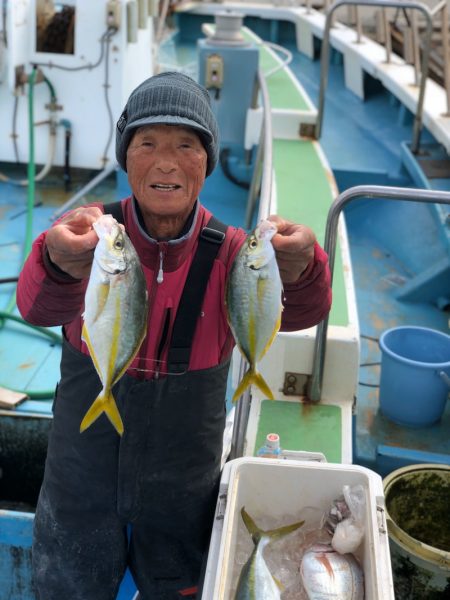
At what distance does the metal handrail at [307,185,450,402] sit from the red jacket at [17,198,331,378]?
0.57 metres

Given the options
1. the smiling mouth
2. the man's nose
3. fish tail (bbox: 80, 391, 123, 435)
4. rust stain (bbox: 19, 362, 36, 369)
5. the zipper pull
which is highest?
the man's nose

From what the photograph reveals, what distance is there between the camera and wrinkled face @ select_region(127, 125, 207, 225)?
1.97 metres

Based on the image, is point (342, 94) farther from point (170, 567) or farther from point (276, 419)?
point (170, 567)

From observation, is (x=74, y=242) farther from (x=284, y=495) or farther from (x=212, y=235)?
(x=284, y=495)

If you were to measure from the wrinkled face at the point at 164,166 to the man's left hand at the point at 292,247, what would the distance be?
11.9 inches

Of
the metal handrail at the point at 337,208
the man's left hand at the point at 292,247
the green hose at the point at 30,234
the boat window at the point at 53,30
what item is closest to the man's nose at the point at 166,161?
the man's left hand at the point at 292,247

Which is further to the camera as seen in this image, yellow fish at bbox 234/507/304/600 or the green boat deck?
the green boat deck

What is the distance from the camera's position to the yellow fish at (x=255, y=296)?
67.5 inches

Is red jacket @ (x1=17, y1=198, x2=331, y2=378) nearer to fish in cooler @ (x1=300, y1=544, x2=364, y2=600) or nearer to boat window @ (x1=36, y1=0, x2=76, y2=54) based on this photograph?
fish in cooler @ (x1=300, y1=544, x2=364, y2=600)

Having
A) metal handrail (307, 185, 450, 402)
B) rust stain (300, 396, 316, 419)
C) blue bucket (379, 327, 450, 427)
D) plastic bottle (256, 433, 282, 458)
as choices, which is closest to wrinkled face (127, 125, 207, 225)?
metal handrail (307, 185, 450, 402)

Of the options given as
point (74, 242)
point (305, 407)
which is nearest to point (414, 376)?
point (305, 407)

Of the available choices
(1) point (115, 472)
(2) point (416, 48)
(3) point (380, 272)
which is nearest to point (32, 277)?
(1) point (115, 472)

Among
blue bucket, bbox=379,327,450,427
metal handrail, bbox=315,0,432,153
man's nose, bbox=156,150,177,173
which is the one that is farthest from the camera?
metal handrail, bbox=315,0,432,153

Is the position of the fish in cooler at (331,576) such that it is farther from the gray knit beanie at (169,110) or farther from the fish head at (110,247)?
the gray knit beanie at (169,110)
